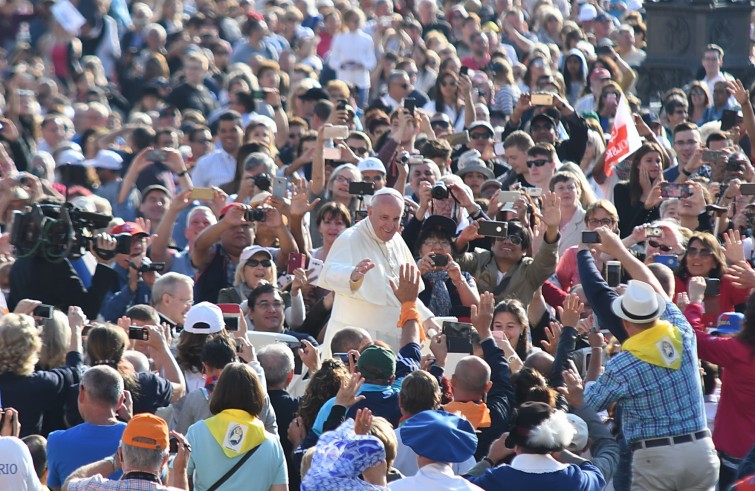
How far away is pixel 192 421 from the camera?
26.0 ft

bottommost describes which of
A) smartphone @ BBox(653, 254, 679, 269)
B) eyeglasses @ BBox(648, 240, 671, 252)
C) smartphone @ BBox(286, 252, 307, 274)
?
smartphone @ BBox(286, 252, 307, 274)

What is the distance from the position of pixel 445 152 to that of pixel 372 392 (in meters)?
5.81

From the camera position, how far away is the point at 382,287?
9961 millimetres

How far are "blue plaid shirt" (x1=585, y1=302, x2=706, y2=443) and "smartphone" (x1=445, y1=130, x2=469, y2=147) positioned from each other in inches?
272

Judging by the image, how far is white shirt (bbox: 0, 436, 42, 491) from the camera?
672 centimetres

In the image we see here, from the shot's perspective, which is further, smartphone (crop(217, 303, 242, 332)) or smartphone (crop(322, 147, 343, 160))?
smartphone (crop(322, 147, 343, 160))

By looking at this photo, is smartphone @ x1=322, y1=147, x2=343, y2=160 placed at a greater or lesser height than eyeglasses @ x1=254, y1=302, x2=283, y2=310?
lesser

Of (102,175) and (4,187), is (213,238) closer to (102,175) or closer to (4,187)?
(4,187)

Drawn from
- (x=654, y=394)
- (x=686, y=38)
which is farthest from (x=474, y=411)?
(x=686, y=38)

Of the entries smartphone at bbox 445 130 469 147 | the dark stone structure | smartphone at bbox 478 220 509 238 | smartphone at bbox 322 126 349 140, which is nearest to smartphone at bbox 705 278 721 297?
smartphone at bbox 478 220 509 238

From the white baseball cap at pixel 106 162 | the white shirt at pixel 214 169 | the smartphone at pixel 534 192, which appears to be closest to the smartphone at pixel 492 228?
the smartphone at pixel 534 192

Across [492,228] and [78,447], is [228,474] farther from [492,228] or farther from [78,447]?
[492,228]

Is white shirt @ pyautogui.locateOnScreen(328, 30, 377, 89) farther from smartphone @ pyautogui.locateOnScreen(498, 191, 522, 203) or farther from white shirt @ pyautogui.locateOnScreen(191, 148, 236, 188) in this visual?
smartphone @ pyautogui.locateOnScreen(498, 191, 522, 203)

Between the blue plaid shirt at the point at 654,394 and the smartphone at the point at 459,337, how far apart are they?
890 mm
